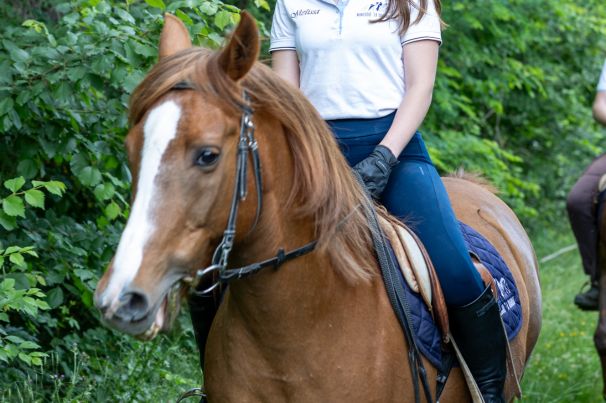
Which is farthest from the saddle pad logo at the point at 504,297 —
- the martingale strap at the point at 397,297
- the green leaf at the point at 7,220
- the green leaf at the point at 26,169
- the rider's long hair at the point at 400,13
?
the green leaf at the point at 26,169

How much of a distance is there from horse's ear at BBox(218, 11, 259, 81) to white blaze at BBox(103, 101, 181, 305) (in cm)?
21

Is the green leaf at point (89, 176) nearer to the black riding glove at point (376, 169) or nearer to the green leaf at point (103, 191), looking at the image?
the green leaf at point (103, 191)

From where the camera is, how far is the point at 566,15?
10.9m

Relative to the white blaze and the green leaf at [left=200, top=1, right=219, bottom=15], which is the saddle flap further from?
the green leaf at [left=200, top=1, right=219, bottom=15]

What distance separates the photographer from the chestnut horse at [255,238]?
2520mm

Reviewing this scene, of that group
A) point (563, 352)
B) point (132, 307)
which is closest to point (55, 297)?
point (132, 307)

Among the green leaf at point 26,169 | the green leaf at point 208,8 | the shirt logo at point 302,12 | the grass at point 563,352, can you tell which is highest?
the shirt logo at point 302,12

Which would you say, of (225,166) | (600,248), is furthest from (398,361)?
(600,248)

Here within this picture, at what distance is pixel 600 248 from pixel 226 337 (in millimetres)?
3726

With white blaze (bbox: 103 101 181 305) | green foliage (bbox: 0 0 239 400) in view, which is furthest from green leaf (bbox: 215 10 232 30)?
white blaze (bbox: 103 101 181 305)

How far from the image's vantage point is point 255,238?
2869 mm

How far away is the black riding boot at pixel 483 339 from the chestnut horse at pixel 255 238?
9 cm

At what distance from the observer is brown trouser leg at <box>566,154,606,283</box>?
20.9 ft

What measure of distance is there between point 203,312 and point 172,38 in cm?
101
